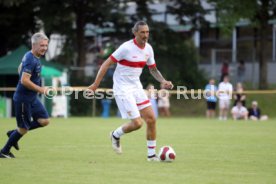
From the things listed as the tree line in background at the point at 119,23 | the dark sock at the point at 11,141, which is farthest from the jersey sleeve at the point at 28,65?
the tree line in background at the point at 119,23

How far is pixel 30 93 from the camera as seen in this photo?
36.8 ft

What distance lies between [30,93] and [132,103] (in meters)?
1.67

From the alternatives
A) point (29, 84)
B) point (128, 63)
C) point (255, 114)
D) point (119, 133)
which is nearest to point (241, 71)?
point (255, 114)

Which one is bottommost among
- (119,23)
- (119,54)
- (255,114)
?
(255,114)

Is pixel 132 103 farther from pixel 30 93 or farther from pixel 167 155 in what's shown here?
pixel 30 93

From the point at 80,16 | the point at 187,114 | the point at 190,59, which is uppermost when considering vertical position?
the point at 80,16

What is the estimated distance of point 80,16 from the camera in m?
35.9

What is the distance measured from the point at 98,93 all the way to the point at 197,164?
20982 mm

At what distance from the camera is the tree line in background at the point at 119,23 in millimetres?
34594

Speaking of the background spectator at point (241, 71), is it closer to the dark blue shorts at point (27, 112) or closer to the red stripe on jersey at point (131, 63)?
the red stripe on jersey at point (131, 63)

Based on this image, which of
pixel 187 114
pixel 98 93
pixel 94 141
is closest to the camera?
pixel 94 141

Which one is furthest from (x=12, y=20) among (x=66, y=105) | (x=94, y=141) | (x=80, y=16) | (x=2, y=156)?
(x=2, y=156)

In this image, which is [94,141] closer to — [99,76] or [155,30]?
[99,76]

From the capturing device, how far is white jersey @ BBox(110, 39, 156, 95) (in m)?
11.1
